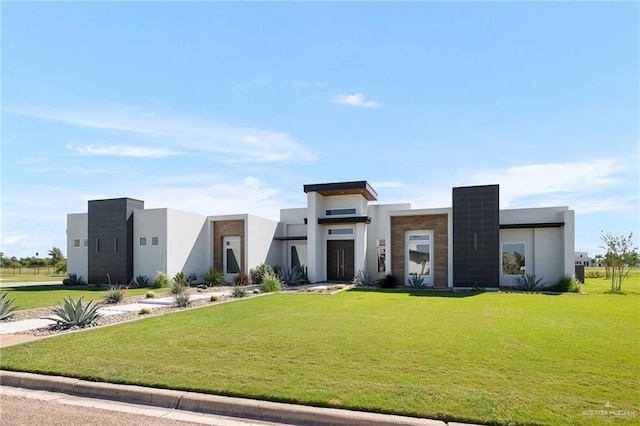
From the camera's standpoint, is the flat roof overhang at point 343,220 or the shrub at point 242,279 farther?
the flat roof overhang at point 343,220

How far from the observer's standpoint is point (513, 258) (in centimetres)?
→ 2069

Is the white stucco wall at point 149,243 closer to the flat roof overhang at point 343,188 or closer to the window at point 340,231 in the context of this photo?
the flat roof overhang at point 343,188

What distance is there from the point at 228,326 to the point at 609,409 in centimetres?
708

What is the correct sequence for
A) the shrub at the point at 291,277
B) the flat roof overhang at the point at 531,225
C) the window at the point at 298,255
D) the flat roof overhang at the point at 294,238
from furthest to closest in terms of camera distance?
the window at the point at 298,255, the flat roof overhang at the point at 294,238, the shrub at the point at 291,277, the flat roof overhang at the point at 531,225

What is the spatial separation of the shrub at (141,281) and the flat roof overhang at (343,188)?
9922mm

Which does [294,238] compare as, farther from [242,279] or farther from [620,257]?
[620,257]

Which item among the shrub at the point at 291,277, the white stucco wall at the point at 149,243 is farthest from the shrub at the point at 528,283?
the white stucco wall at the point at 149,243

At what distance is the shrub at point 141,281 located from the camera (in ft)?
72.3

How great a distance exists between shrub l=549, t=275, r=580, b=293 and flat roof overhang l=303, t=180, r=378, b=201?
10.4 metres

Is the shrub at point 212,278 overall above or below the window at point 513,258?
below

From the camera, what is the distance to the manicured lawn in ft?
15.4

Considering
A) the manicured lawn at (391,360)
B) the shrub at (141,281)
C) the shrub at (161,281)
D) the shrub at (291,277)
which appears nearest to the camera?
the manicured lawn at (391,360)

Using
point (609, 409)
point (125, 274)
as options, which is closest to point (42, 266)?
point (125, 274)

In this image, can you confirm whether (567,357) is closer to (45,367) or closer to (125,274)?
(45,367)
